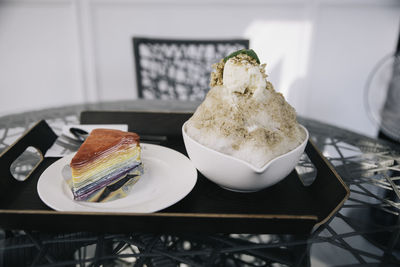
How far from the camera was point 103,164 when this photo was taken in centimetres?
52

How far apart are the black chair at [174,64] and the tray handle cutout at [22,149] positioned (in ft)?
2.20

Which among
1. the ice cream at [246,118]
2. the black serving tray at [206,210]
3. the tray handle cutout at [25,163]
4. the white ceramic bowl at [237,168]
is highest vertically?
the ice cream at [246,118]

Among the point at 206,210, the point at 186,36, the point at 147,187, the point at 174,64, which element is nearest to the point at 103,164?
the point at 147,187

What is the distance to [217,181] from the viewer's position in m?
0.49

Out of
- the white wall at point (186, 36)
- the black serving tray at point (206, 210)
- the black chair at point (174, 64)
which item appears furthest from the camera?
the white wall at point (186, 36)

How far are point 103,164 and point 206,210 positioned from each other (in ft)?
0.60

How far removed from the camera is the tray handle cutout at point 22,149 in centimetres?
50

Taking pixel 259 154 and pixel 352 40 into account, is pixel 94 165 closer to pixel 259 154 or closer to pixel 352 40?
pixel 259 154

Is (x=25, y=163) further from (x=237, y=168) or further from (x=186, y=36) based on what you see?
(x=186, y=36)

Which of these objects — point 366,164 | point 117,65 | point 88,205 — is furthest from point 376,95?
point 88,205

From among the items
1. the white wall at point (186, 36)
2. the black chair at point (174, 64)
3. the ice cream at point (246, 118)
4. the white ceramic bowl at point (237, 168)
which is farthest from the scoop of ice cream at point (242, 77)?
the white wall at point (186, 36)

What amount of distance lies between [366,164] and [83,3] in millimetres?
1811

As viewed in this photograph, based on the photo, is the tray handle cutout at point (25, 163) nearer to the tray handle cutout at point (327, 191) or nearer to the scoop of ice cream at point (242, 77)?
the scoop of ice cream at point (242, 77)

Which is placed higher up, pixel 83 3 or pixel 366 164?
pixel 83 3
